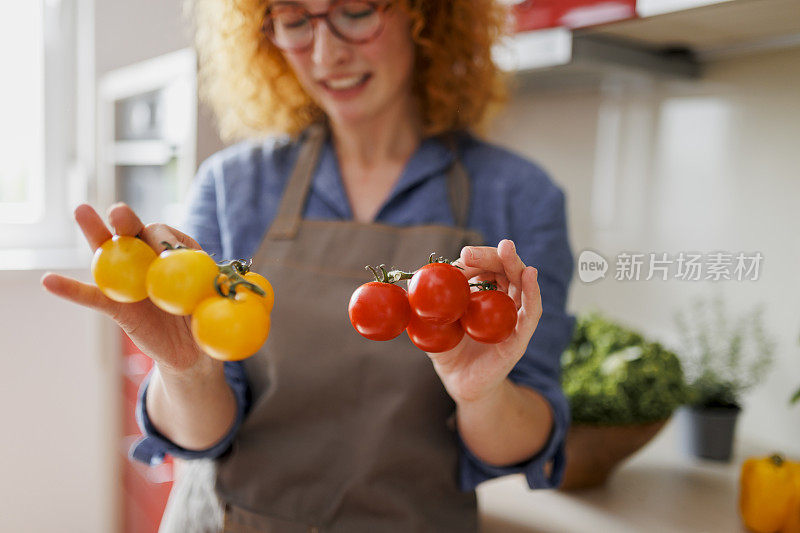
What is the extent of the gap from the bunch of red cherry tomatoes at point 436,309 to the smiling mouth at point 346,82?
384 millimetres

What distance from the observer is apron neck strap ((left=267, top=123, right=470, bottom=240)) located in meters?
0.83

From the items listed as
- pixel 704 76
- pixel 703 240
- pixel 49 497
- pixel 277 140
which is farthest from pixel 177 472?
pixel 704 76

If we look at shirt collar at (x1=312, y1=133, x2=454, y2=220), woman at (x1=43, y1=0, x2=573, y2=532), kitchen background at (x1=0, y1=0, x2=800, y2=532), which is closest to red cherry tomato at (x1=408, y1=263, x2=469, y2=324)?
kitchen background at (x1=0, y1=0, x2=800, y2=532)

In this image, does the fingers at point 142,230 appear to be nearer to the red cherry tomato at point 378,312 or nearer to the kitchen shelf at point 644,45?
the red cherry tomato at point 378,312

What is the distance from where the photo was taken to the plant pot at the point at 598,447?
3.15 feet

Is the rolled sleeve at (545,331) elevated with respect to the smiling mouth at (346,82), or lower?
lower

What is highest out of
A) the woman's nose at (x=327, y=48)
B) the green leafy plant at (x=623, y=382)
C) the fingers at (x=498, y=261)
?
the woman's nose at (x=327, y=48)

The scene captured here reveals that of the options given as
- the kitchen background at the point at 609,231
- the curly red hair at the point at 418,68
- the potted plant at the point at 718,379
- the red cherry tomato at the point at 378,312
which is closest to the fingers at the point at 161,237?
the red cherry tomato at the point at 378,312

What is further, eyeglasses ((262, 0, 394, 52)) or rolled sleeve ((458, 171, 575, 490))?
rolled sleeve ((458, 171, 575, 490))

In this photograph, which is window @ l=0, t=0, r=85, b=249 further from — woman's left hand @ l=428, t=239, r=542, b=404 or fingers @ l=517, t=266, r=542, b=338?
fingers @ l=517, t=266, r=542, b=338

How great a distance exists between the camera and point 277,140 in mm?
943

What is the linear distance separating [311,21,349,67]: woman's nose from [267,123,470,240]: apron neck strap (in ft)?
0.61

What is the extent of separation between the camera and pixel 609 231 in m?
1.39

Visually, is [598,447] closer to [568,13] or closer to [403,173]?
[403,173]
